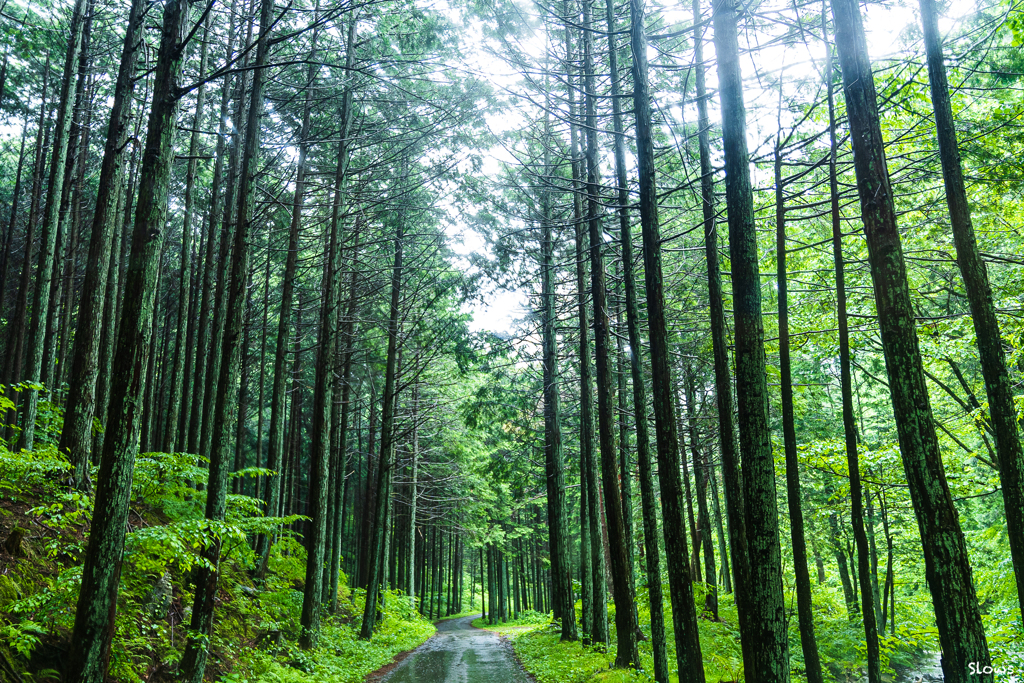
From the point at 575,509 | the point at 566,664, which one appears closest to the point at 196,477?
the point at 566,664

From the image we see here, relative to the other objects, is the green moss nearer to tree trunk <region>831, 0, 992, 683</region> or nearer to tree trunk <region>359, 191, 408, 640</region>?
tree trunk <region>831, 0, 992, 683</region>

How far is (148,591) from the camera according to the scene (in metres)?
8.51

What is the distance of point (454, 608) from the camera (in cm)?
4553

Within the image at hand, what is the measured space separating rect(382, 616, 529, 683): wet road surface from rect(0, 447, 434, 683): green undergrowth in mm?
939

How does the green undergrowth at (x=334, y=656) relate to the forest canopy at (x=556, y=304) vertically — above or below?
below

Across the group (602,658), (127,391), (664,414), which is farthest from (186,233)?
(602,658)

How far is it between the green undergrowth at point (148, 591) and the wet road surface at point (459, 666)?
939mm

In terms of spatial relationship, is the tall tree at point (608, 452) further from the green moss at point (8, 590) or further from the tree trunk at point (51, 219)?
the tree trunk at point (51, 219)

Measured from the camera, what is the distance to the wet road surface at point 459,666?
36.9ft

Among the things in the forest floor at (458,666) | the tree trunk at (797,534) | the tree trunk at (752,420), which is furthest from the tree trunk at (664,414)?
the forest floor at (458,666)

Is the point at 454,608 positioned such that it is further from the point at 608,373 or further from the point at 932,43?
the point at 932,43

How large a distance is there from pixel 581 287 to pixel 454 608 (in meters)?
39.5

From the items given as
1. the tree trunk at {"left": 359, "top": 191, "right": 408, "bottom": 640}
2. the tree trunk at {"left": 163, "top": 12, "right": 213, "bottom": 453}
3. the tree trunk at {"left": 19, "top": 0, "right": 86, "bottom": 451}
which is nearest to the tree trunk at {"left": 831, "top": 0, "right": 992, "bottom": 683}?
the tree trunk at {"left": 163, "top": 12, "right": 213, "bottom": 453}

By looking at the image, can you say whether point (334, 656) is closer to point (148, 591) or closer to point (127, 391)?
point (148, 591)
